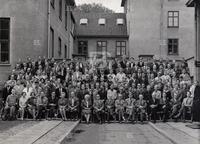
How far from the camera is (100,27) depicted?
169ft

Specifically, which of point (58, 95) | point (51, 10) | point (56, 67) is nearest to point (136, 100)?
point (58, 95)

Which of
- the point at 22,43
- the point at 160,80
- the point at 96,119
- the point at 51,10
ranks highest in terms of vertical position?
the point at 51,10

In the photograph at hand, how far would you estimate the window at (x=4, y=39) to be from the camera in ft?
86.8

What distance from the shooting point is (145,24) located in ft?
141

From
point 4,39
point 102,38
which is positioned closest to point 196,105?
point 4,39

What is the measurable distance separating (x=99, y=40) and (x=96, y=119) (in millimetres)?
31321

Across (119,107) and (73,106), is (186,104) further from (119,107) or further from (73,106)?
(73,106)

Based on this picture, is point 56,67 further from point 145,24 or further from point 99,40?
point 99,40

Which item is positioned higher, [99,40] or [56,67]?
[99,40]

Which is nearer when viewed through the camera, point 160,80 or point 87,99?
point 87,99

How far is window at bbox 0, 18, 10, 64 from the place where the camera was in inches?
1041

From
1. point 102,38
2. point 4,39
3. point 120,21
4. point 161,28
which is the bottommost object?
point 4,39

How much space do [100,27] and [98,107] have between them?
33.0 metres

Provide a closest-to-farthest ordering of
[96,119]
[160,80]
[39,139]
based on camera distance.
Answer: [39,139] < [96,119] < [160,80]
